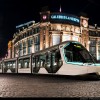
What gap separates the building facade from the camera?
72000 millimetres

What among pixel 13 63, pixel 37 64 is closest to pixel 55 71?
pixel 37 64

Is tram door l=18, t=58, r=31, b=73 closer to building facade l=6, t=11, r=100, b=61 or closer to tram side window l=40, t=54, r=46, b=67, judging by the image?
tram side window l=40, t=54, r=46, b=67

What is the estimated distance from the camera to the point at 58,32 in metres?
71.6

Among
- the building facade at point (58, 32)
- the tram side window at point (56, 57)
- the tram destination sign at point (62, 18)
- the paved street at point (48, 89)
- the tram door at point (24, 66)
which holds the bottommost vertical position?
the paved street at point (48, 89)

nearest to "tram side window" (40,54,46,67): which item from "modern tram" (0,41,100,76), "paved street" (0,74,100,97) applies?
"modern tram" (0,41,100,76)

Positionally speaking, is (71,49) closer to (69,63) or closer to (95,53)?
(69,63)

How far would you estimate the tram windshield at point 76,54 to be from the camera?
19562 millimetres

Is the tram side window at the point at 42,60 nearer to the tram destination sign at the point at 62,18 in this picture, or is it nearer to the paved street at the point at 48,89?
the paved street at the point at 48,89

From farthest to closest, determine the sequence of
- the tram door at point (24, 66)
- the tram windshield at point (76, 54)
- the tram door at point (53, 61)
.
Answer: the tram door at point (24, 66) < the tram door at point (53, 61) < the tram windshield at point (76, 54)

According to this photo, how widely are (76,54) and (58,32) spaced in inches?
2044

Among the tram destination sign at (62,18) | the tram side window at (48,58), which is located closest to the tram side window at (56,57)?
the tram side window at (48,58)

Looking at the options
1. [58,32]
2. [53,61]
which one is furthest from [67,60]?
[58,32]

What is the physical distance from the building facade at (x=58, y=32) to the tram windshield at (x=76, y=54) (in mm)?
50637

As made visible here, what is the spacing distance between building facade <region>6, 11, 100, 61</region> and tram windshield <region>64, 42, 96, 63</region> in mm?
50637
